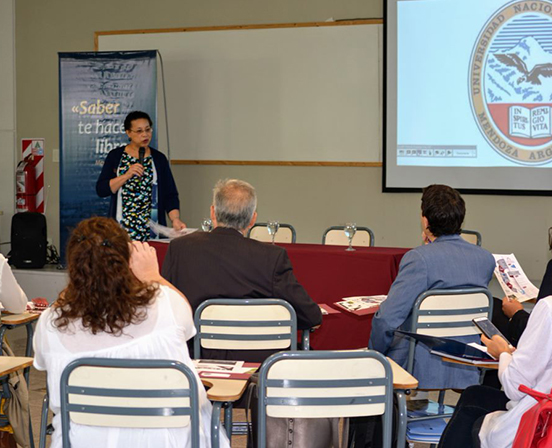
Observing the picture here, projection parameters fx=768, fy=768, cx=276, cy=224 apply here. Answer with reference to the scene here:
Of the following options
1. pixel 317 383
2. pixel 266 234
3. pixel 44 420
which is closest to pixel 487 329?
pixel 317 383

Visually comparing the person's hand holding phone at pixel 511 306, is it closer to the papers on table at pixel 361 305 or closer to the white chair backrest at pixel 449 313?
the white chair backrest at pixel 449 313

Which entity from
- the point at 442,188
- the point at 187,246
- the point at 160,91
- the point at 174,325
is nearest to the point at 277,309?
the point at 187,246

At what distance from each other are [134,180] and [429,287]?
9.44 feet

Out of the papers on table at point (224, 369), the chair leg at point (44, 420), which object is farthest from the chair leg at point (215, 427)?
the chair leg at point (44, 420)

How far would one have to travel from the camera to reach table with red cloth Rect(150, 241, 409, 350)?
175 inches

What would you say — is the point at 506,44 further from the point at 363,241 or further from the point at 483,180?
the point at 363,241

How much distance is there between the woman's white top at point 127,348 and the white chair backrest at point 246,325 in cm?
68

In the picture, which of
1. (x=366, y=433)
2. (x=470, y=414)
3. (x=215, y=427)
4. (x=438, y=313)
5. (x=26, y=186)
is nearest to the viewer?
(x=215, y=427)

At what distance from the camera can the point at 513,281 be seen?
3.40 metres

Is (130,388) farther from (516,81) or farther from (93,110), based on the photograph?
(93,110)

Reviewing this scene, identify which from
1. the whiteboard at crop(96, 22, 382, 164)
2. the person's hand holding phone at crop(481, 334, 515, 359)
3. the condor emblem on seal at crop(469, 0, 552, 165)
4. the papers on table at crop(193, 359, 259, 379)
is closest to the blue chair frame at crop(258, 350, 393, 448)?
the papers on table at crop(193, 359, 259, 379)

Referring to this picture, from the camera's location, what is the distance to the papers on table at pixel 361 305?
3432 mm

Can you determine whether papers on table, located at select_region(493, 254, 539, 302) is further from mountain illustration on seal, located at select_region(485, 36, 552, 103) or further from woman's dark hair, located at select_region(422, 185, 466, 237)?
mountain illustration on seal, located at select_region(485, 36, 552, 103)

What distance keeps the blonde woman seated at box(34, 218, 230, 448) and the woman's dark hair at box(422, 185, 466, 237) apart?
1.53 metres
